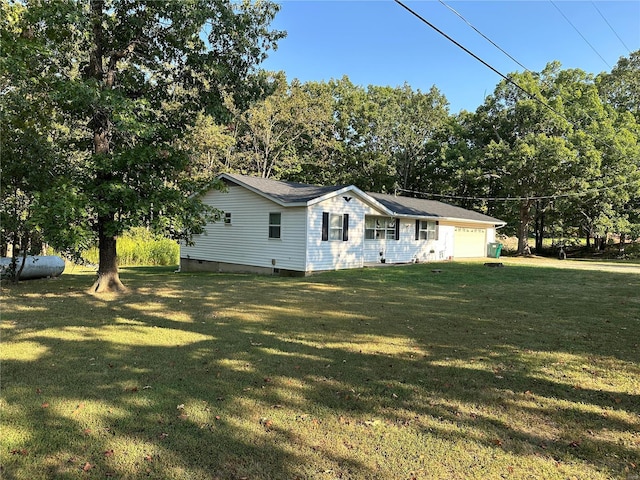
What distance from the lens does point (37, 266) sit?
1273cm

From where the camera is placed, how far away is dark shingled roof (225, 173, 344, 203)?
49.8 feet

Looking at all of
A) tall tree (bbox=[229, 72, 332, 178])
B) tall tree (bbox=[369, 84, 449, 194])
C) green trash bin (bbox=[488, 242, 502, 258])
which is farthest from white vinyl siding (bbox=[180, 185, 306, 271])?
tall tree (bbox=[369, 84, 449, 194])

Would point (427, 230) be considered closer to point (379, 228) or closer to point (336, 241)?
point (379, 228)

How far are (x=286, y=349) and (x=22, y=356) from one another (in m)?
3.18

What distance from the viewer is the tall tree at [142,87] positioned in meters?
8.87

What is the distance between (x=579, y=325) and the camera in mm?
7082

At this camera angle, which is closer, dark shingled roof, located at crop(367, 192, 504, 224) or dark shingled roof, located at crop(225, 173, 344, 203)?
dark shingled roof, located at crop(225, 173, 344, 203)

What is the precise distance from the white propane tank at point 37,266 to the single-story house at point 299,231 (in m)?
4.86

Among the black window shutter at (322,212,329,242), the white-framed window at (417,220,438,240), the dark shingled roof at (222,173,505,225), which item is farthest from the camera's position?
the white-framed window at (417,220,438,240)

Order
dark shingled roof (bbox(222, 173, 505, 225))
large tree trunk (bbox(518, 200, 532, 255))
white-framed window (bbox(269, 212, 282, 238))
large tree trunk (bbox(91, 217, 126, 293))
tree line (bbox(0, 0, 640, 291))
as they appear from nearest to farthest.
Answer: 1. tree line (bbox(0, 0, 640, 291))
2. large tree trunk (bbox(91, 217, 126, 293))
3. dark shingled roof (bbox(222, 173, 505, 225))
4. white-framed window (bbox(269, 212, 282, 238))
5. large tree trunk (bbox(518, 200, 532, 255))

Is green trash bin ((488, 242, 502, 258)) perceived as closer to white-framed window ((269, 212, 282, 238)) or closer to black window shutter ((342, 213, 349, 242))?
black window shutter ((342, 213, 349, 242))

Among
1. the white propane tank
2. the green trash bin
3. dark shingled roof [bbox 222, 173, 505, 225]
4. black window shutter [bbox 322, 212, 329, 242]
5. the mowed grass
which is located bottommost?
the mowed grass

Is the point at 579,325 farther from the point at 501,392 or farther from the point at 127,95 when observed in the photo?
the point at 127,95

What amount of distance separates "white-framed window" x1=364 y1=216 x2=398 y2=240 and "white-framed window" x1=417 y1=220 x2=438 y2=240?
2344mm
